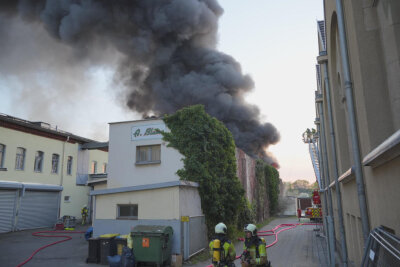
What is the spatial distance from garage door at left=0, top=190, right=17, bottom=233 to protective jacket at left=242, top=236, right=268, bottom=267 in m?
17.6

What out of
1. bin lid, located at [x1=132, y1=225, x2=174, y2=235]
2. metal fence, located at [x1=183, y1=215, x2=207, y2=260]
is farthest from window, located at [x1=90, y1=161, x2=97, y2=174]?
bin lid, located at [x1=132, y1=225, x2=174, y2=235]

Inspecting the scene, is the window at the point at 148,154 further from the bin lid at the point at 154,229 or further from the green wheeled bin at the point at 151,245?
the green wheeled bin at the point at 151,245

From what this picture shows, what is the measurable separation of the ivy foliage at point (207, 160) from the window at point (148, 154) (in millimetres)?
1284

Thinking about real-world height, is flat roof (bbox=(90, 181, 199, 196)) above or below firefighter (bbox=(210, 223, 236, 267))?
above

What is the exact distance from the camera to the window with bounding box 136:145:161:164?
15.7 meters

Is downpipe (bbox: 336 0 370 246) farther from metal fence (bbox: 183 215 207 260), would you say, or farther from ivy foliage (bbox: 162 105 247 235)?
ivy foliage (bbox: 162 105 247 235)

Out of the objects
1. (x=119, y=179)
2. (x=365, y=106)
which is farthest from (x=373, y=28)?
(x=119, y=179)

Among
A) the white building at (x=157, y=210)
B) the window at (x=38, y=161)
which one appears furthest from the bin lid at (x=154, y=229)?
the window at (x=38, y=161)

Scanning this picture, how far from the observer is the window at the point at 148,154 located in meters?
15.7

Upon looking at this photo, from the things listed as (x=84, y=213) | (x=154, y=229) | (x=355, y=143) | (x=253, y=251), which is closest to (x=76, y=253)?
(x=154, y=229)

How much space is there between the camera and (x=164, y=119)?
14.7 meters

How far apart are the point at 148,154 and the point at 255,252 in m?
11.1

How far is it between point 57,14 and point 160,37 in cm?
1341

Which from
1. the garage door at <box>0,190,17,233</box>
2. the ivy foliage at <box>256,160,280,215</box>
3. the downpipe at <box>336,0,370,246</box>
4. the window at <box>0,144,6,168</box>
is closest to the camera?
the downpipe at <box>336,0,370,246</box>
